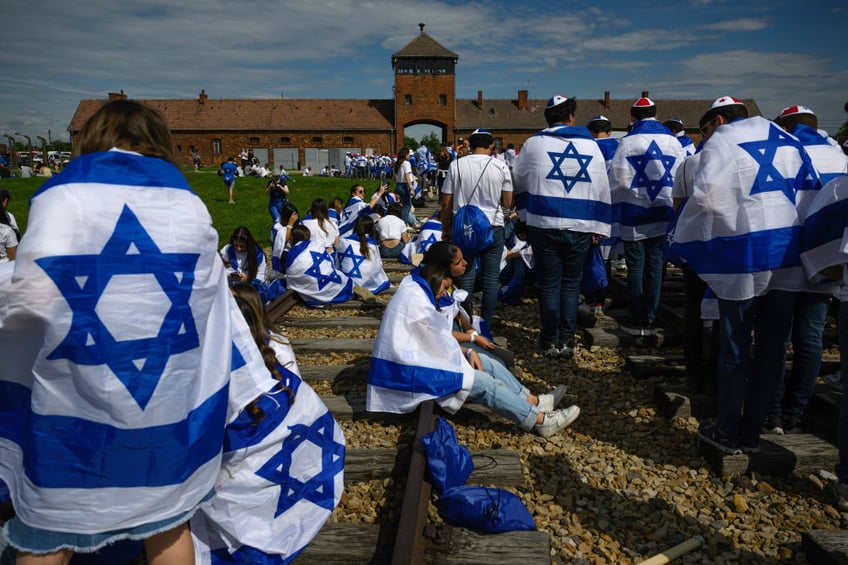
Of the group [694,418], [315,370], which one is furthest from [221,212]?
[694,418]

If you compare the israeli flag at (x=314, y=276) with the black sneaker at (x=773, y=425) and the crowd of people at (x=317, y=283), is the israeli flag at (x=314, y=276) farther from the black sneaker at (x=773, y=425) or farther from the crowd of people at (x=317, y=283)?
the black sneaker at (x=773, y=425)

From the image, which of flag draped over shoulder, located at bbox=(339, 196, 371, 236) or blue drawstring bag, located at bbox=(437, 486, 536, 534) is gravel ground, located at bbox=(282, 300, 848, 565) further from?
flag draped over shoulder, located at bbox=(339, 196, 371, 236)

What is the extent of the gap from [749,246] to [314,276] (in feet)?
17.5

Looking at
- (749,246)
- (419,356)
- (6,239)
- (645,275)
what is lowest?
(419,356)

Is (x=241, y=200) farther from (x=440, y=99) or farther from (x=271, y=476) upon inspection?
(x=440, y=99)

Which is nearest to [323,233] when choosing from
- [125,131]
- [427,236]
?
[427,236]

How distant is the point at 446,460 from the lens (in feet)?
11.0

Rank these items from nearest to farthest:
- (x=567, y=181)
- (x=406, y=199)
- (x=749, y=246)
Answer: (x=749, y=246) → (x=567, y=181) → (x=406, y=199)

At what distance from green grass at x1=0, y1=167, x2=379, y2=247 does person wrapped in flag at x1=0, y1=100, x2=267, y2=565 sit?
9.54 m

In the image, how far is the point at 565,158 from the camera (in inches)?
206

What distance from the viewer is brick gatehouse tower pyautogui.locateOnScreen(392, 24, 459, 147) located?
166ft

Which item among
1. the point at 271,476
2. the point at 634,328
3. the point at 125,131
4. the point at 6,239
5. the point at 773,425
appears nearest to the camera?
the point at 125,131

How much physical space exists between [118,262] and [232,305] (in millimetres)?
488

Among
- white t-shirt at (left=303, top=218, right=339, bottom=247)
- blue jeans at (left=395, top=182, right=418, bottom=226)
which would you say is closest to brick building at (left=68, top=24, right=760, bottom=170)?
blue jeans at (left=395, top=182, right=418, bottom=226)
